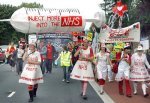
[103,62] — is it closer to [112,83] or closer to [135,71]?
[135,71]

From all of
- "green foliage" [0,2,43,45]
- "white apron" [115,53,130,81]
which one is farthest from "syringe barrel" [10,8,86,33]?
"green foliage" [0,2,43,45]

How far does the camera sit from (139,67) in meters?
15.2

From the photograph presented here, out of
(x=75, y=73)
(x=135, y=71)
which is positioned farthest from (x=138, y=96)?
(x=75, y=73)

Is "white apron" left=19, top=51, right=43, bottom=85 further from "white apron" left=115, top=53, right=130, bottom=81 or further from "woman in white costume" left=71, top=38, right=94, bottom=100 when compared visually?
"white apron" left=115, top=53, right=130, bottom=81

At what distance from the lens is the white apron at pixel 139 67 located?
49.5 ft

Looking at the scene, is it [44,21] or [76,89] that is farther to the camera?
[76,89]

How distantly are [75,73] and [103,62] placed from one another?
3.40ft

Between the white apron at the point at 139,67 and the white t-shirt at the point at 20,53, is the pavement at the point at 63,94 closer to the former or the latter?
the white apron at the point at 139,67

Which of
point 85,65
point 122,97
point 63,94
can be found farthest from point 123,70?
point 63,94

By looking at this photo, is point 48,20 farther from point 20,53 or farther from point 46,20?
point 20,53

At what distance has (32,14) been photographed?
1443 centimetres

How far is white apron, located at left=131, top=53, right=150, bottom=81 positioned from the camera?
15.1 m

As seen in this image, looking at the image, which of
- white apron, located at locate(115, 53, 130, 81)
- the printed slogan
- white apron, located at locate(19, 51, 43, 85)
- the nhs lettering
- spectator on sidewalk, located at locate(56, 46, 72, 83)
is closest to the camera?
white apron, located at locate(19, 51, 43, 85)

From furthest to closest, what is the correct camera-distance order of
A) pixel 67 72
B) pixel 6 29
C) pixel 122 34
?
pixel 6 29, pixel 67 72, pixel 122 34
